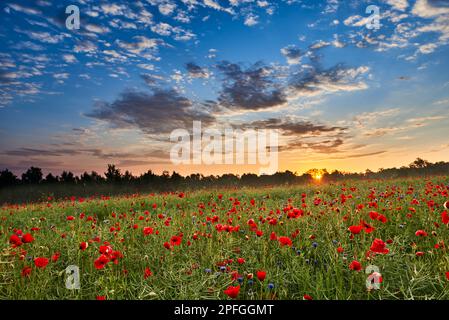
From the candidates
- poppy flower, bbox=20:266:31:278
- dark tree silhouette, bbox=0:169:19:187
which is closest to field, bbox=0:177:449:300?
poppy flower, bbox=20:266:31:278

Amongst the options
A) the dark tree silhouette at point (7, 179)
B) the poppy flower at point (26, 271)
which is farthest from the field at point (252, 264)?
the dark tree silhouette at point (7, 179)

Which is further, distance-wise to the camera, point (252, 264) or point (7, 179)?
point (7, 179)

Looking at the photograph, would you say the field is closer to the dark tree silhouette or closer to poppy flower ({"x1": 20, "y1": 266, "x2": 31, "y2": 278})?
poppy flower ({"x1": 20, "y1": 266, "x2": 31, "y2": 278})

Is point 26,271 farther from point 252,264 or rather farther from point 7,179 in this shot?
point 7,179

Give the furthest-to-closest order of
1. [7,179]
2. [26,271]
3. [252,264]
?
[7,179] < [252,264] < [26,271]

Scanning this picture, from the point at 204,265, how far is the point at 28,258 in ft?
7.69

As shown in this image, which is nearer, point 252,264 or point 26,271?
point 26,271

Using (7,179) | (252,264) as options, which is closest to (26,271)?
(252,264)

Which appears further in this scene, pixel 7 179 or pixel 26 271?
pixel 7 179

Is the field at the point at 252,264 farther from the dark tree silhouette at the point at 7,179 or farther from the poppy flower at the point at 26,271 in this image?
the dark tree silhouette at the point at 7,179

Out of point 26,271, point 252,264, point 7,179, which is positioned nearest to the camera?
point 26,271

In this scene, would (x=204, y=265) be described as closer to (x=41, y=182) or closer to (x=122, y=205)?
(x=122, y=205)

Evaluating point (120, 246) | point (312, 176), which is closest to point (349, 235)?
point (120, 246)

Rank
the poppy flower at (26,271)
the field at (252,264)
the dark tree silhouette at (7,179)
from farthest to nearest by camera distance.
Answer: the dark tree silhouette at (7,179), the poppy flower at (26,271), the field at (252,264)
